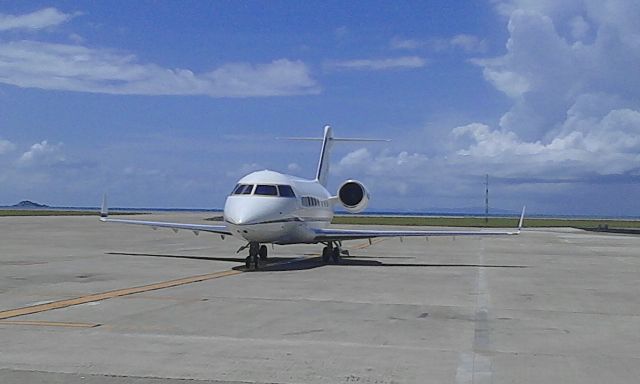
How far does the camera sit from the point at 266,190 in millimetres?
23438

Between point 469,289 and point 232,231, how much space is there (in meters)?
7.67

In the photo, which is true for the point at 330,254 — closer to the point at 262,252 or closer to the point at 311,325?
the point at 262,252

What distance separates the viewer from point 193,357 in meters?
8.85

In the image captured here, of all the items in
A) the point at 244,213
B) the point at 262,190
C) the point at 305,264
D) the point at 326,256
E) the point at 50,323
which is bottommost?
the point at 50,323

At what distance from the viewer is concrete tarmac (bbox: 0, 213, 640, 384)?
8.25 meters

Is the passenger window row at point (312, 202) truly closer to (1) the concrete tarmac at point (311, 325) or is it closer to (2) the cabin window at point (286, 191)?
(2) the cabin window at point (286, 191)

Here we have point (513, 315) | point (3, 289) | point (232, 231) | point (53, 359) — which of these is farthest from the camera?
point (232, 231)

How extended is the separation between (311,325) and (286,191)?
12.9 metres

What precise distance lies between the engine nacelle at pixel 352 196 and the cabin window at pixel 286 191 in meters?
5.37

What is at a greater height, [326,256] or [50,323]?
[326,256]

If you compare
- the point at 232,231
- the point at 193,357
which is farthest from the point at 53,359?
the point at 232,231

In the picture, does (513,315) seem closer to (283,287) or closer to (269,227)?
(283,287)

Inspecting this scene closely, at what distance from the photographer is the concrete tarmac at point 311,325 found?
8250mm

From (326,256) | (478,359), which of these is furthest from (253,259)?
(478,359)
